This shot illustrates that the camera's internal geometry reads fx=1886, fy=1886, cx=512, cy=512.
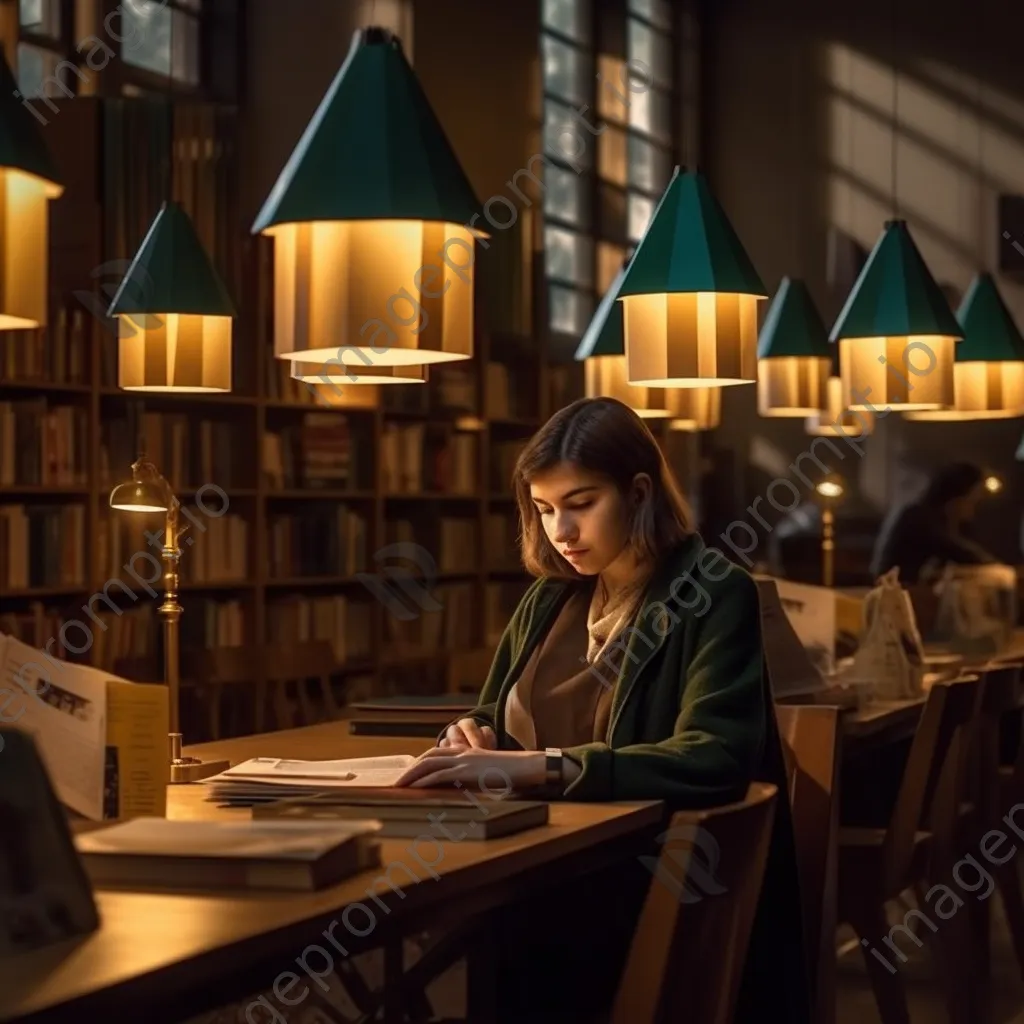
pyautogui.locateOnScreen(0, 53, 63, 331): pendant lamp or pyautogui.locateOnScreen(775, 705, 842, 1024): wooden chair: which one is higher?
pyautogui.locateOnScreen(0, 53, 63, 331): pendant lamp

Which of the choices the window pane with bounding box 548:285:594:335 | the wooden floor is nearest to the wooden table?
the wooden floor

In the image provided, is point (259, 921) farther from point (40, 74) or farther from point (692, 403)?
point (40, 74)

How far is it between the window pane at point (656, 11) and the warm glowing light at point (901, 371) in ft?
20.0

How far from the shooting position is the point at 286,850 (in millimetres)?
2033

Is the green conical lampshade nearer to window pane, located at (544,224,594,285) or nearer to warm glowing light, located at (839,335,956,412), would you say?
warm glowing light, located at (839,335,956,412)

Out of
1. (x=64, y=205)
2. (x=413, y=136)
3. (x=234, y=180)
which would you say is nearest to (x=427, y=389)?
(x=234, y=180)

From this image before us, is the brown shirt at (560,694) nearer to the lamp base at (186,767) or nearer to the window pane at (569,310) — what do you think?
the lamp base at (186,767)

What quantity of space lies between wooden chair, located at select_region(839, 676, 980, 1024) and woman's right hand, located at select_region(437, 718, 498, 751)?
1126 millimetres

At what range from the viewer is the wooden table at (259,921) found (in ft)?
5.30

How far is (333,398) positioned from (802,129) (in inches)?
176

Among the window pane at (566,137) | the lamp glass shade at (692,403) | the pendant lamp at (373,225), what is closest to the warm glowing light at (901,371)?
the lamp glass shade at (692,403)

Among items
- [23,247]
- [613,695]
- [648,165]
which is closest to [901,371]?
[613,695]

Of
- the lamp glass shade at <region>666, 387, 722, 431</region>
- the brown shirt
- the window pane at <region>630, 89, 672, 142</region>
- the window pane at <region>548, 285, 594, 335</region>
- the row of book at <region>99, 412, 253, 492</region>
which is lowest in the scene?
the brown shirt

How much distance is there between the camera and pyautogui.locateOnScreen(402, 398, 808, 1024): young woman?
274 centimetres
